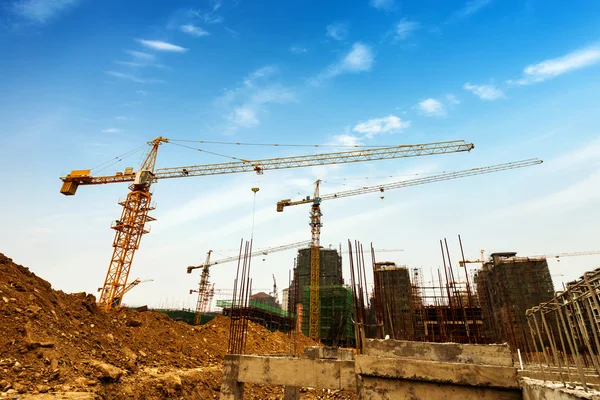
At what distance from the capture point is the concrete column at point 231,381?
7.88 m

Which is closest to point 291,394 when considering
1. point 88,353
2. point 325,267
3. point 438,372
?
point 438,372

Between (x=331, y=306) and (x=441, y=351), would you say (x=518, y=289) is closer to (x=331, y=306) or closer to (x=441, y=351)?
(x=331, y=306)

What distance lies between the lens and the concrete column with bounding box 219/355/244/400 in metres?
7.88

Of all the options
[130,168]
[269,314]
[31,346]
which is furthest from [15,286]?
[269,314]

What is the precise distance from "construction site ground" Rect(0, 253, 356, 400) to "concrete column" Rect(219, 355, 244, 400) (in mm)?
4387

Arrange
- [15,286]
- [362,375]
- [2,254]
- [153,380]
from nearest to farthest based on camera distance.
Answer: [362,375] < [153,380] < [15,286] < [2,254]

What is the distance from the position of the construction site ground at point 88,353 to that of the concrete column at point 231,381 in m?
4.39

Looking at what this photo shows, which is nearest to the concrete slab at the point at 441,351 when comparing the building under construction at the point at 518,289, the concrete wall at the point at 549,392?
the concrete wall at the point at 549,392

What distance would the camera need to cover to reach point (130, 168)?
34.3m

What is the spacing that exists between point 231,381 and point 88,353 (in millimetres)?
7502

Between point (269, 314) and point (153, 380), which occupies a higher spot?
point (269, 314)

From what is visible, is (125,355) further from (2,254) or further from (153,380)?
(2,254)

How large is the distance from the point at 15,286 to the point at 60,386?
6303 millimetres

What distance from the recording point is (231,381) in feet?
26.1
